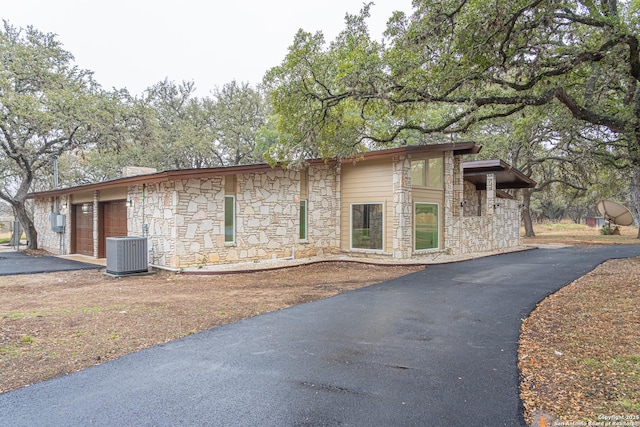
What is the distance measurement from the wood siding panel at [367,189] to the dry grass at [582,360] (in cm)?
596

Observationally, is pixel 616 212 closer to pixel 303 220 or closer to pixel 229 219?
pixel 303 220

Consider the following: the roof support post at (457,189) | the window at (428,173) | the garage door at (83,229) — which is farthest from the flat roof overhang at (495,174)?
the garage door at (83,229)

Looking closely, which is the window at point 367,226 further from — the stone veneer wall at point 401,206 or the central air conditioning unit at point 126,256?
the central air conditioning unit at point 126,256

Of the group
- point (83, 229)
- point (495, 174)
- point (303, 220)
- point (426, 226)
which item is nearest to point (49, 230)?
point (83, 229)

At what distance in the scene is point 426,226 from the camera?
12.6 m

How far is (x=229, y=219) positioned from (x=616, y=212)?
80.2 ft

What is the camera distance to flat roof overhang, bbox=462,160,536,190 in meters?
14.4

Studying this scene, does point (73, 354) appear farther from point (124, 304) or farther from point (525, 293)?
point (525, 293)

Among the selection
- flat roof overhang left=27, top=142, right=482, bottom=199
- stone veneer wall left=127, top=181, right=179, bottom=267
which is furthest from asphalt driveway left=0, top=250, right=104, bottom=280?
flat roof overhang left=27, top=142, right=482, bottom=199

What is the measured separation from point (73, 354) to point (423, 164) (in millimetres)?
10923

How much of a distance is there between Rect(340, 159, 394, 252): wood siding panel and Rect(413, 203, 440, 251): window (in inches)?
36.3

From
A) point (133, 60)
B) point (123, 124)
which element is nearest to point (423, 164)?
point (123, 124)

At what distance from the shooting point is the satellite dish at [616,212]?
23.4 meters

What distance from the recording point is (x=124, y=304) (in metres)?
6.30
